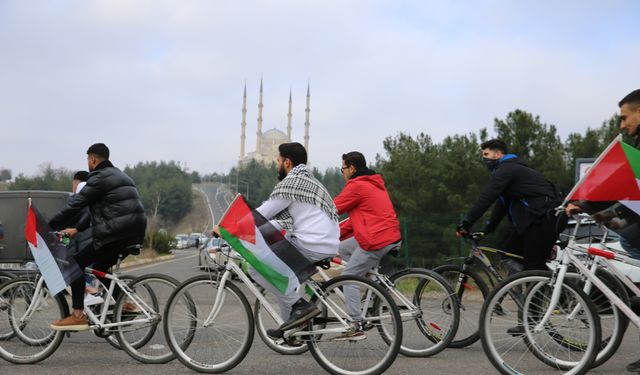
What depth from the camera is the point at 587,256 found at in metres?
5.43

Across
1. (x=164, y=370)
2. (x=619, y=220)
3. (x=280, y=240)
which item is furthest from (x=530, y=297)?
(x=164, y=370)

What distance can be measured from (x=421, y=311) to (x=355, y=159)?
1.42 m

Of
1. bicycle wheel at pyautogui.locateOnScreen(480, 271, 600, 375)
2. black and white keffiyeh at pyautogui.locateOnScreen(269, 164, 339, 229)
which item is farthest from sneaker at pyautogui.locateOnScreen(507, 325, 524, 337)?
black and white keffiyeh at pyautogui.locateOnScreen(269, 164, 339, 229)

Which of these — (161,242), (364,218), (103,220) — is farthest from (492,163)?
(161,242)

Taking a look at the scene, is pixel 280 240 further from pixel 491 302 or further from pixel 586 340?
pixel 586 340

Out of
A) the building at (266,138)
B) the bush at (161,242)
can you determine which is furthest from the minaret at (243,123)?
the bush at (161,242)

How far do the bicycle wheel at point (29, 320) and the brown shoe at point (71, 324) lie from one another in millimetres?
85

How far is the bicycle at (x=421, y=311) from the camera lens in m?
6.51

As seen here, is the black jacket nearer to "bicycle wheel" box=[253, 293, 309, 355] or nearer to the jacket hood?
the jacket hood

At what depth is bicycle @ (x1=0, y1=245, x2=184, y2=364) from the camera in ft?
20.7

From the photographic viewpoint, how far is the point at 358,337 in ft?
18.2

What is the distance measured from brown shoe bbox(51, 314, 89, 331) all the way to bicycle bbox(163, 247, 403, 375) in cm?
85

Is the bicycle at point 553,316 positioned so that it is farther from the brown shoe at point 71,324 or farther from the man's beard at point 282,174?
the brown shoe at point 71,324

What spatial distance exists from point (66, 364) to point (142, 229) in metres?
1.23
